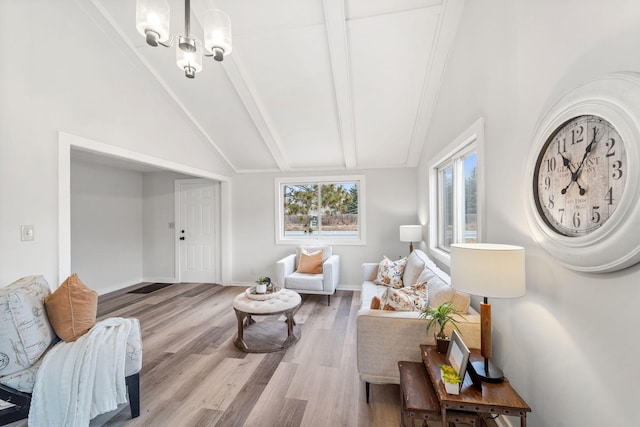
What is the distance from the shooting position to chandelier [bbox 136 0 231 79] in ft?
4.75

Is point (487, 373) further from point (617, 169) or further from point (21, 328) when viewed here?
point (21, 328)

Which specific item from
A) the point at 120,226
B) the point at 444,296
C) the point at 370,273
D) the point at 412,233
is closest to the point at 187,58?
the point at 444,296

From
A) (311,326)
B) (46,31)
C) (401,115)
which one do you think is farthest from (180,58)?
(311,326)

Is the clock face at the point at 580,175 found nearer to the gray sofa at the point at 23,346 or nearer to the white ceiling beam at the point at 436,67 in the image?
the white ceiling beam at the point at 436,67

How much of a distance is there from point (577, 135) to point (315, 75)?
8.49 ft

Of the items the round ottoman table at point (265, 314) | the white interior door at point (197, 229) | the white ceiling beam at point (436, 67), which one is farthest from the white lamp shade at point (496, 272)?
the white interior door at point (197, 229)

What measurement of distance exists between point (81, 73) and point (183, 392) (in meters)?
2.88

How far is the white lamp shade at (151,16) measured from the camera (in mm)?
1438

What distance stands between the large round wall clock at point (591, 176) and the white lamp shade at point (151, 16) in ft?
6.74

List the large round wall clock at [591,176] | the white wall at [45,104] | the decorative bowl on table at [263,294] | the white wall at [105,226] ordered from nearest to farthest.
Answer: the large round wall clock at [591,176]
the white wall at [45,104]
the decorative bowl on table at [263,294]
the white wall at [105,226]

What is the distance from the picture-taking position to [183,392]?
79.9 inches

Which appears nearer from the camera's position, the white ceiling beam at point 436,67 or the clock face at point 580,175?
the clock face at point 580,175

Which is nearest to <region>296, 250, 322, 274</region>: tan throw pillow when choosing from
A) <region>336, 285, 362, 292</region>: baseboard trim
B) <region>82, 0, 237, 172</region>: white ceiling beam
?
<region>336, 285, 362, 292</region>: baseboard trim

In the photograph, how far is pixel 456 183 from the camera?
2859 mm
